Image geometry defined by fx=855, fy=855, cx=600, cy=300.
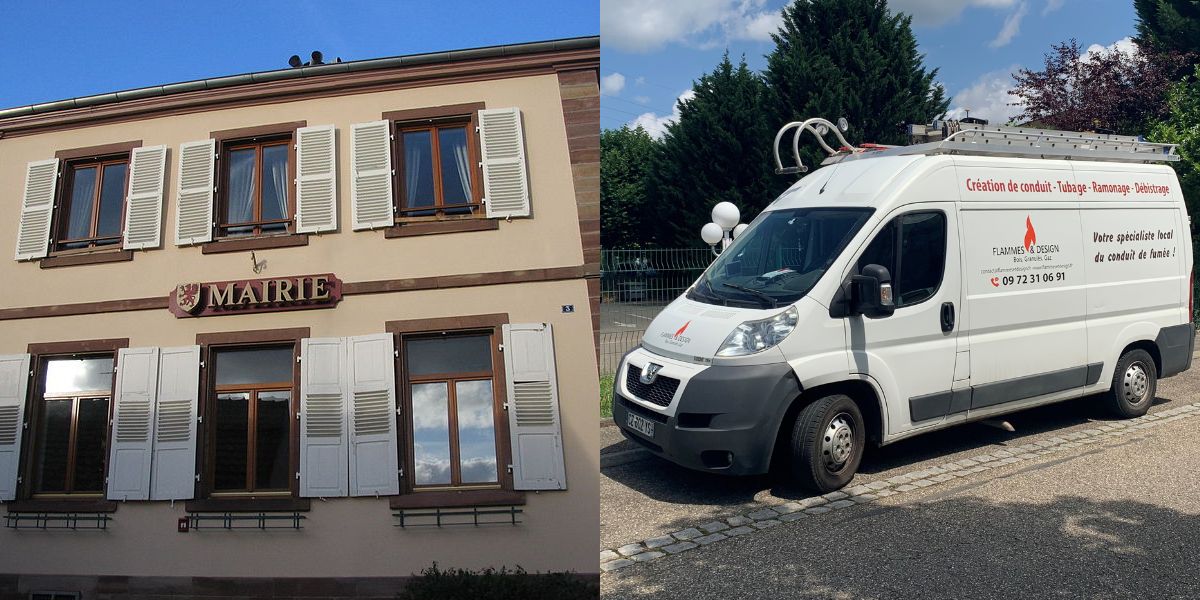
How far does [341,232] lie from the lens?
4.49m

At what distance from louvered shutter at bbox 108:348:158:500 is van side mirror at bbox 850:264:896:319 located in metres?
3.50

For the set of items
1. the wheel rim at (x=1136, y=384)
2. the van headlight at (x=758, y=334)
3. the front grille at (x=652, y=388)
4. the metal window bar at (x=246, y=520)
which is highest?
the van headlight at (x=758, y=334)

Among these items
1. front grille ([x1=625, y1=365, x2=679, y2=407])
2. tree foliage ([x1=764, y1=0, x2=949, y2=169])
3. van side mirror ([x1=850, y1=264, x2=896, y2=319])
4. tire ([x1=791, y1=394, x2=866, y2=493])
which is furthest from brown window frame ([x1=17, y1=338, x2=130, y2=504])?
tree foliage ([x1=764, y1=0, x2=949, y2=169])

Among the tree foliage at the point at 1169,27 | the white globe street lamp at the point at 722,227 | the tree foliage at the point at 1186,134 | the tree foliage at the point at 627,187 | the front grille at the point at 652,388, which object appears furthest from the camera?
the tree foliage at the point at 1169,27

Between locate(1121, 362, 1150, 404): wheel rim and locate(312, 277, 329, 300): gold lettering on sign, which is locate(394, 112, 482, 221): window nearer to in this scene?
locate(312, 277, 329, 300): gold lettering on sign

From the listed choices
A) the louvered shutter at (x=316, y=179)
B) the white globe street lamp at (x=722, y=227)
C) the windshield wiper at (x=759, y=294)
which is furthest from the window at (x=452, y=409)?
the white globe street lamp at (x=722, y=227)

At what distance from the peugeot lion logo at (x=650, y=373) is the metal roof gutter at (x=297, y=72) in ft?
5.61

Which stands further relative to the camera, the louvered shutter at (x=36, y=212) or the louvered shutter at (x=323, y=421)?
Result: the louvered shutter at (x=36, y=212)

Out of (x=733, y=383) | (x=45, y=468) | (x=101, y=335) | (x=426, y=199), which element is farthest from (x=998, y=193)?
(x=45, y=468)

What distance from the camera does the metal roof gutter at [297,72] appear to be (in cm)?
462

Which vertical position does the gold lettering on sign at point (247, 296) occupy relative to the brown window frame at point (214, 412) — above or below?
above

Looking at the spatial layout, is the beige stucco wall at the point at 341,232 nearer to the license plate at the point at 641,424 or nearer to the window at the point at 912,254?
the license plate at the point at 641,424

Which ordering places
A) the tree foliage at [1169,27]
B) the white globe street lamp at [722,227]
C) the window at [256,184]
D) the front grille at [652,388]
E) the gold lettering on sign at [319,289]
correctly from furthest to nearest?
1. the tree foliage at [1169,27]
2. the white globe street lamp at [722,227]
3. the window at [256,184]
4. the gold lettering on sign at [319,289]
5. the front grille at [652,388]

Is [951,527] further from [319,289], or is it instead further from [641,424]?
[319,289]
